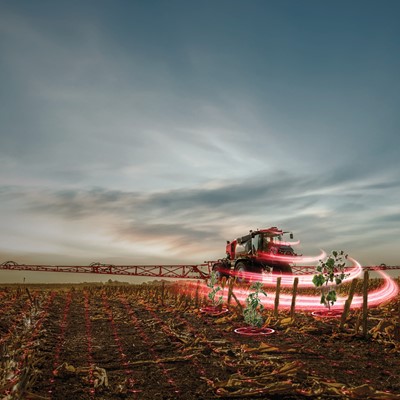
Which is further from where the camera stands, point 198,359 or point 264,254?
point 264,254

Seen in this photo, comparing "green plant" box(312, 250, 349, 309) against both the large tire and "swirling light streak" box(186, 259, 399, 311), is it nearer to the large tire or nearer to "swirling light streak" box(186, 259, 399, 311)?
"swirling light streak" box(186, 259, 399, 311)

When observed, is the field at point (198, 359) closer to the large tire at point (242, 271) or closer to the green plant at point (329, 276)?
the green plant at point (329, 276)

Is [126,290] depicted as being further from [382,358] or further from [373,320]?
[382,358]

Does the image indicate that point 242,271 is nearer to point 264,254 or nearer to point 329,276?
point 264,254

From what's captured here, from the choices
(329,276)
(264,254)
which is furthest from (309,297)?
(329,276)

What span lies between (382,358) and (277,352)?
2048 mm

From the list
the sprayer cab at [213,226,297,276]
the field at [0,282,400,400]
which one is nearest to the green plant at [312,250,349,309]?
the field at [0,282,400,400]

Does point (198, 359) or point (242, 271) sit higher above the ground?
point (242, 271)

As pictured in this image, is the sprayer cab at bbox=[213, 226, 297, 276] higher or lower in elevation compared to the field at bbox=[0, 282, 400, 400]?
higher

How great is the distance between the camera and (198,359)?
7.87m

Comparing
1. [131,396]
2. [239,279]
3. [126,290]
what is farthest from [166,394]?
[126,290]

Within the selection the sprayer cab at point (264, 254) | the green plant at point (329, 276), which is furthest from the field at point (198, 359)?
the sprayer cab at point (264, 254)

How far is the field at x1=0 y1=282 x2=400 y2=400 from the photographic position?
5.90 m

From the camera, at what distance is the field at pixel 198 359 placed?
5898 mm
